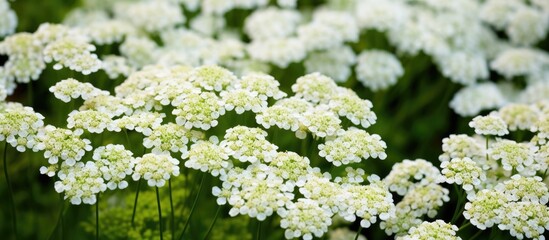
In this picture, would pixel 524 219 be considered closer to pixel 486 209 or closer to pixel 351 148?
pixel 486 209

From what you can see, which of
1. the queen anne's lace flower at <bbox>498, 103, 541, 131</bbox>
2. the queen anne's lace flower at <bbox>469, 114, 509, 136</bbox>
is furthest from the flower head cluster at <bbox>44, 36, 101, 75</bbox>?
the queen anne's lace flower at <bbox>498, 103, 541, 131</bbox>

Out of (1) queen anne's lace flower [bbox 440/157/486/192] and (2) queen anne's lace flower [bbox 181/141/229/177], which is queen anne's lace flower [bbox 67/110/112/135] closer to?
(2) queen anne's lace flower [bbox 181/141/229/177]

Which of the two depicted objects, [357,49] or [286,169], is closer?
[286,169]

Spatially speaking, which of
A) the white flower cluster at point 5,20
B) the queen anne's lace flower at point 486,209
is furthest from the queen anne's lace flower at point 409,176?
the white flower cluster at point 5,20

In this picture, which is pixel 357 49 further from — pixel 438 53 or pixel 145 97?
pixel 145 97

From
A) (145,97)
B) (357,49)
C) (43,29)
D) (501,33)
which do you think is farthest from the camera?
(501,33)

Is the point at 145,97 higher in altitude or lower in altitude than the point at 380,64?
lower

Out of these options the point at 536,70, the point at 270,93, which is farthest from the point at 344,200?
the point at 536,70
